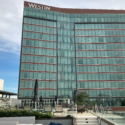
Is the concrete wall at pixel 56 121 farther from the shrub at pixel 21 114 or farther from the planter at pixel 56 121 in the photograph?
the shrub at pixel 21 114

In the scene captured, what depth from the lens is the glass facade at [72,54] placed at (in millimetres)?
44688

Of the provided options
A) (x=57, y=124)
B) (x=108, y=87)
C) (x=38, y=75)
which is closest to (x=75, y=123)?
(x=57, y=124)

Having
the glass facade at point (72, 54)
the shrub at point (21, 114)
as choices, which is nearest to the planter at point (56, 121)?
the shrub at point (21, 114)

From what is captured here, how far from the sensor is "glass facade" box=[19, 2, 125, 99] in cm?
4469

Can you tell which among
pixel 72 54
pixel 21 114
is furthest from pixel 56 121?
pixel 72 54

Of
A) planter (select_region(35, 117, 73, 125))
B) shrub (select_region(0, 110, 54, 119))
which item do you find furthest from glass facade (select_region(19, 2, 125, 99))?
planter (select_region(35, 117, 73, 125))

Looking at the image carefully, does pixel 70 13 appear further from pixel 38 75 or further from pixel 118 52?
pixel 38 75

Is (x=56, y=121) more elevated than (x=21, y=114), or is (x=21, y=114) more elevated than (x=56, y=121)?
(x=21, y=114)

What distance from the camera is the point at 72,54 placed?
48906 millimetres

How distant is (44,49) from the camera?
A: 153 feet

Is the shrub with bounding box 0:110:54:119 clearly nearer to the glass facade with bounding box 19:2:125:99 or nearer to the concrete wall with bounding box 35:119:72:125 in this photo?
the concrete wall with bounding box 35:119:72:125

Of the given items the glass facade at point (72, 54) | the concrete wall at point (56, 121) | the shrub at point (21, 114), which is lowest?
the concrete wall at point (56, 121)

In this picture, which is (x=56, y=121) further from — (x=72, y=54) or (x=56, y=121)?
(x=72, y=54)

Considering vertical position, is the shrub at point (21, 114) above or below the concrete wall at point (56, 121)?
above
